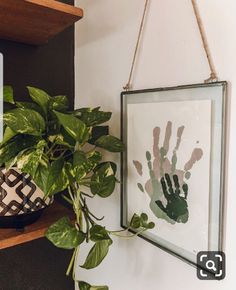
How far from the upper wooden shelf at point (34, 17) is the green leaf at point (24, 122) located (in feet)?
0.95

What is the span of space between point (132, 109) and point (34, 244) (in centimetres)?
70

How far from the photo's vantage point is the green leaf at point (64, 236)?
0.75 metres

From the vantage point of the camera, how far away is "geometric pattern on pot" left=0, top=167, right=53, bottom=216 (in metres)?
0.78

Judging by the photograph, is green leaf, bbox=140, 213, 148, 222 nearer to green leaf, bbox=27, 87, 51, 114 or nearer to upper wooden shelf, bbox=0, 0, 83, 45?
green leaf, bbox=27, 87, 51, 114

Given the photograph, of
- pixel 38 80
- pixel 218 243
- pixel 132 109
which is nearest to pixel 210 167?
pixel 218 243

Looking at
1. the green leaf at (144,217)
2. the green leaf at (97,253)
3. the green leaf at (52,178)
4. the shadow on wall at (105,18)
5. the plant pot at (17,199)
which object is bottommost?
the green leaf at (97,253)

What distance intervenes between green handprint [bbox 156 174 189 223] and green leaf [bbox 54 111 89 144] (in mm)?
279

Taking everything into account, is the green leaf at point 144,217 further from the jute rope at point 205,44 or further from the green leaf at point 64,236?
the jute rope at point 205,44

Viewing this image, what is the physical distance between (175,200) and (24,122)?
0.46 meters

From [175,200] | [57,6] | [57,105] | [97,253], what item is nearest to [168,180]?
[175,200]

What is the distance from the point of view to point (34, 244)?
1.17 m

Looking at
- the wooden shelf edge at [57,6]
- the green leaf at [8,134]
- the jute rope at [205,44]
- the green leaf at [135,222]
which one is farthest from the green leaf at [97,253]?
the wooden shelf edge at [57,6]

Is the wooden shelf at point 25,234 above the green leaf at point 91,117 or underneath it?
underneath

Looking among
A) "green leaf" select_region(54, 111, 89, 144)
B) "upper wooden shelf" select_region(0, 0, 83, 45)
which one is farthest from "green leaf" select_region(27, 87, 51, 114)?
"upper wooden shelf" select_region(0, 0, 83, 45)
